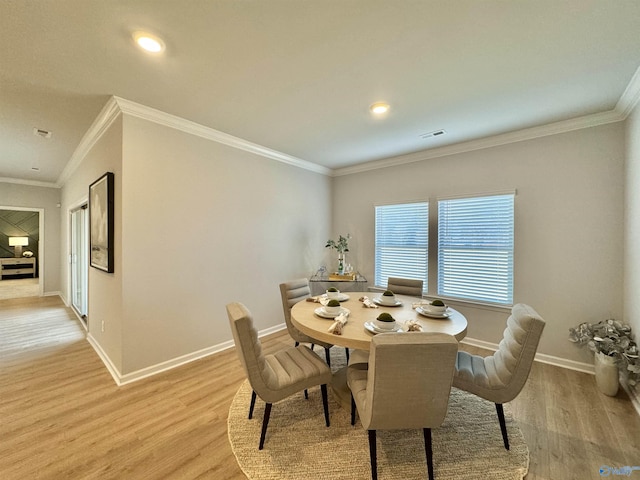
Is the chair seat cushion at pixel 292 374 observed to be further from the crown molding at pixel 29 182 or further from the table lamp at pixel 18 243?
the table lamp at pixel 18 243

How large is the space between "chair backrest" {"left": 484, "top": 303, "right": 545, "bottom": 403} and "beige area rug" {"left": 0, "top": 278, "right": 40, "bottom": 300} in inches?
370

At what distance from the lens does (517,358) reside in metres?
1.75

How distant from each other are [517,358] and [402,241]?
8.64ft

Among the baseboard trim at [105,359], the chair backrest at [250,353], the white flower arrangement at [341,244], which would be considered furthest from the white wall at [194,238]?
the chair backrest at [250,353]

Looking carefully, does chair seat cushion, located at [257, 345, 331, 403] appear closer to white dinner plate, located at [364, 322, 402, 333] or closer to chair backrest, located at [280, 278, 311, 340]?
white dinner plate, located at [364, 322, 402, 333]

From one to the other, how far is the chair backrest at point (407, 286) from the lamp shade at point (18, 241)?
12740 millimetres

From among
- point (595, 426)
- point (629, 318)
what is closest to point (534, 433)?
point (595, 426)

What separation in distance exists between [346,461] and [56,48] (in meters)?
3.40

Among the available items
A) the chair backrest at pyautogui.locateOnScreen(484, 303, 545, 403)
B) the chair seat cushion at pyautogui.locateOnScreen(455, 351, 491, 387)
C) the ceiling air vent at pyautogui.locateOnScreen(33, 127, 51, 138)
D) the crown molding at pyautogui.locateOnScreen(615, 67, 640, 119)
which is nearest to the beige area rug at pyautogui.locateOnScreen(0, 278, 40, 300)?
the ceiling air vent at pyautogui.locateOnScreen(33, 127, 51, 138)

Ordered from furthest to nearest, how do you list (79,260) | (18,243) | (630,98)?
(18,243), (79,260), (630,98)

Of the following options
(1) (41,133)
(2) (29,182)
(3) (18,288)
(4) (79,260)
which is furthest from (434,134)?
(3) (18,288)

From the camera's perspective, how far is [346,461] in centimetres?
170

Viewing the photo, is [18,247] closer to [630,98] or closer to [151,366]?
[151,366]

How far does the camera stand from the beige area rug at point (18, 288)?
644 centimetres
